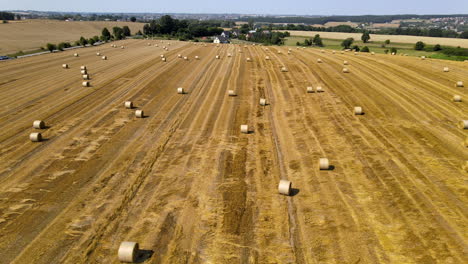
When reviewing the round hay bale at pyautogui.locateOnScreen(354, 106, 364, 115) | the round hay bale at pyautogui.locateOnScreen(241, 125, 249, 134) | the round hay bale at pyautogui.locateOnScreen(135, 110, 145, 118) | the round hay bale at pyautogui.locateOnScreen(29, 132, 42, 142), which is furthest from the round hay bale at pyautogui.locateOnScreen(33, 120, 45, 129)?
the round hay bale at pyautogui.locateOnScreen(354, 106, 364, 115)

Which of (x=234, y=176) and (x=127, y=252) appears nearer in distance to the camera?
(x=127, y=252)

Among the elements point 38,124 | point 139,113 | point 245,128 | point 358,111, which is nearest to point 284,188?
point 245,128

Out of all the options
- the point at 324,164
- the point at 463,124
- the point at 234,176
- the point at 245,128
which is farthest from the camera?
the point at 245,128

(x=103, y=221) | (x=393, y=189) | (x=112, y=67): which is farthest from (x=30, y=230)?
(x=112, y=67)

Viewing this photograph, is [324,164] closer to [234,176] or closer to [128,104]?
[234,176]

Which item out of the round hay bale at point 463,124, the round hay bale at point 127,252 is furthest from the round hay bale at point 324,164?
the round hay bale at point 463,124

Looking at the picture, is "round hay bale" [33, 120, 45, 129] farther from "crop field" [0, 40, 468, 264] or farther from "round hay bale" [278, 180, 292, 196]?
"round hay bale" [278, 180, 292, 196]

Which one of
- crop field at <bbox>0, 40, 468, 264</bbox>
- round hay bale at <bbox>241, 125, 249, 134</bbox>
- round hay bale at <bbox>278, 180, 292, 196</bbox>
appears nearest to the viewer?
crop field at <bbox>0, 40, 468, 264</bbox>

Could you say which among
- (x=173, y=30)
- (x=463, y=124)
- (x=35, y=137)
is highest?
(x=173, y=30)
